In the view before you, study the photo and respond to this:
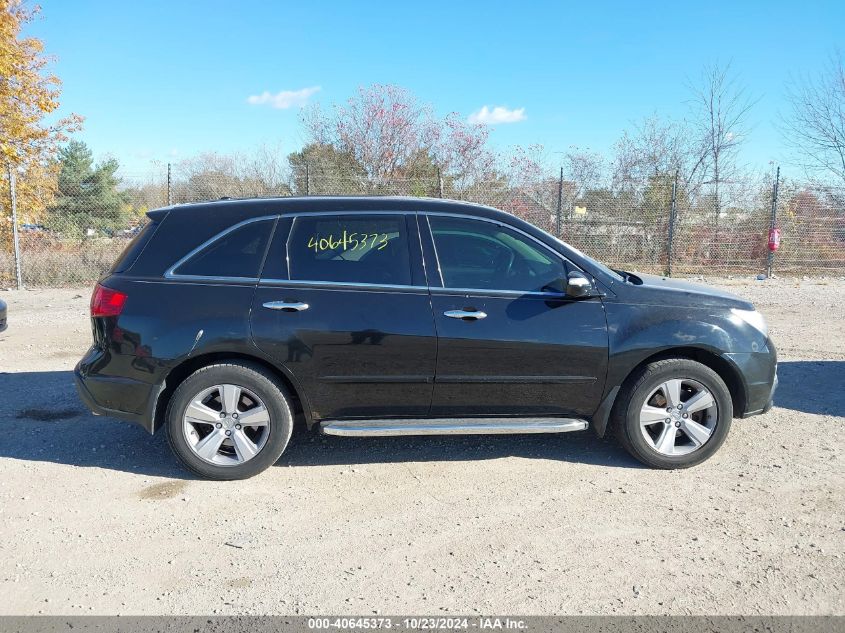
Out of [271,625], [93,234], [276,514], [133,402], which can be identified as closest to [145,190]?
[93,234]

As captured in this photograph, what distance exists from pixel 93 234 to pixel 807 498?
14.4 metres

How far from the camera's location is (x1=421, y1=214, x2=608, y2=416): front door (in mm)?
4141

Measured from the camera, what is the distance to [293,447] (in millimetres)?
4758

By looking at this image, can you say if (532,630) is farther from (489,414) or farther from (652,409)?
(652,409)

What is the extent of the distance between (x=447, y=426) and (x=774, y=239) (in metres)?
13.4

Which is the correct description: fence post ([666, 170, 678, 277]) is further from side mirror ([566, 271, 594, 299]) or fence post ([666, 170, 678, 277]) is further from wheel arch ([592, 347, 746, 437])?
side mirror ([566, 271, 594, 299])

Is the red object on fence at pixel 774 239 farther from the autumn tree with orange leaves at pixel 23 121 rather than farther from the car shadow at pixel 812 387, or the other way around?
the autumn tree with orange leaves at pixel 23 121

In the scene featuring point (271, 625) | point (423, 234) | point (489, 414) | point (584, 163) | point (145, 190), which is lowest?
point (271, 625)

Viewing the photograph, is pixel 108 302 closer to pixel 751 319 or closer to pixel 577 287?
pixel 577 287

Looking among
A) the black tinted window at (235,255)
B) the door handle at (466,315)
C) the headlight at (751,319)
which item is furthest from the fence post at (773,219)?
the black tinted window at (235,255)

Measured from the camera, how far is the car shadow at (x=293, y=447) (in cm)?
449

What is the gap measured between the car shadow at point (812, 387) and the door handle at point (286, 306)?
434 cm

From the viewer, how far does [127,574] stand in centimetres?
313

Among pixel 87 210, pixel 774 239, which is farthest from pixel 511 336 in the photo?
pixel 87 210
